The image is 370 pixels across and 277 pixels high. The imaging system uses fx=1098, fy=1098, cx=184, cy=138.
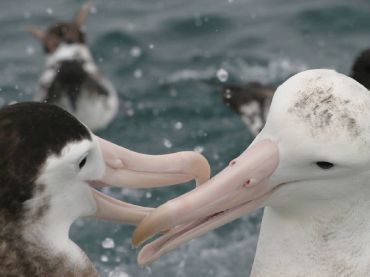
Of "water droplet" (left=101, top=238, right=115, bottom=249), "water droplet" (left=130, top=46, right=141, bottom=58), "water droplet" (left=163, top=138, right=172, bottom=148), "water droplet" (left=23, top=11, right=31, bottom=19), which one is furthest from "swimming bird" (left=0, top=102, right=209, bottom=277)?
"water droplet" (left=23, top=11, right=31, bottom=19)

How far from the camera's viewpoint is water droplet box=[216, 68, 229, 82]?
29.6 feet

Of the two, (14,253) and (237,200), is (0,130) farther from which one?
(237,200)

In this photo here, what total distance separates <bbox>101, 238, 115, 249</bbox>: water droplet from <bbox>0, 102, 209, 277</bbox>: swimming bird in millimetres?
2868

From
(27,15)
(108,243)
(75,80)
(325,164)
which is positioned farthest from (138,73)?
(325,164)

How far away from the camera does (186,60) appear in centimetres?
934

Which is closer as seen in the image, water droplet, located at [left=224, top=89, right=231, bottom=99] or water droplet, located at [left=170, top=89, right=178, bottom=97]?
water droplet, located at [left=224, top=89, right=231, bottom=99]

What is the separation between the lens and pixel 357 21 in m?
9.72

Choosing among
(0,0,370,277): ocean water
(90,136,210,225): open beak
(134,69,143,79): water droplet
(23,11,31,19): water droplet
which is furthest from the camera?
(23,11,31,19): water droplet

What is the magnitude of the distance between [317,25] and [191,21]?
113cm

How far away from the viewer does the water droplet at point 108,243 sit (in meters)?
7.39

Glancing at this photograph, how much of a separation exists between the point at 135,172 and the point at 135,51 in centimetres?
500

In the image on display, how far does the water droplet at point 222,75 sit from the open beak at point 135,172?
4.38 m

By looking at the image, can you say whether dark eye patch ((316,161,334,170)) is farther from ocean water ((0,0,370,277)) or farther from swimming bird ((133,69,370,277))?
ocean water ((0,0,370,277))

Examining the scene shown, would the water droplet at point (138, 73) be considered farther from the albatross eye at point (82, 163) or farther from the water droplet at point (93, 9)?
the albatross eye at point (82, 163)
